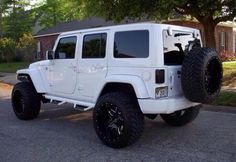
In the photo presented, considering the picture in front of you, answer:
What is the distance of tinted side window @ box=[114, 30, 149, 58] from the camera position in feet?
22.1

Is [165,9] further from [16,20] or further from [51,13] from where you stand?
[51,13]

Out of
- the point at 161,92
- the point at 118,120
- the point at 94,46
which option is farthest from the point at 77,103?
the point at 161,92

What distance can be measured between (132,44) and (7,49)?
3490cm

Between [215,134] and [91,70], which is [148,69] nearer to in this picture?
[91,70]

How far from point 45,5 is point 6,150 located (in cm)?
4908

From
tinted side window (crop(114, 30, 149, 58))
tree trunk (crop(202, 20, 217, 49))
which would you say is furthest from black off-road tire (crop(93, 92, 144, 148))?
tree trunk (crop(202, 20, 217, 49))

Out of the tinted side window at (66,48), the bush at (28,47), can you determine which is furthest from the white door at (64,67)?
the bush at (28,47)

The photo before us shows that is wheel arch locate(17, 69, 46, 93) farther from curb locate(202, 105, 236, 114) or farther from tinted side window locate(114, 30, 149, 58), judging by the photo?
curb locate(202, 105, 236, 114)

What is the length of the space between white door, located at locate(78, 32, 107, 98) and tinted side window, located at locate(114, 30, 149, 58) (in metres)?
0.32

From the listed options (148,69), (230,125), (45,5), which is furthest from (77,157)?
(45,5)

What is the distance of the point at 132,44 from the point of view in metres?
6.93

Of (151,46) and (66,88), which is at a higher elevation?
(151,46)

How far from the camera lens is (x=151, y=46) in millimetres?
6633

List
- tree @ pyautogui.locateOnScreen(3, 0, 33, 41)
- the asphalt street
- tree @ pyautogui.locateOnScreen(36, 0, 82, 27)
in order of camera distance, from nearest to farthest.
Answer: the asphalt street, tree @ pyautogui.locateOnScreen(3, 0, 33, 41), tree @ pyautogui.locateOnScreen(36, 0, 82, 27)
